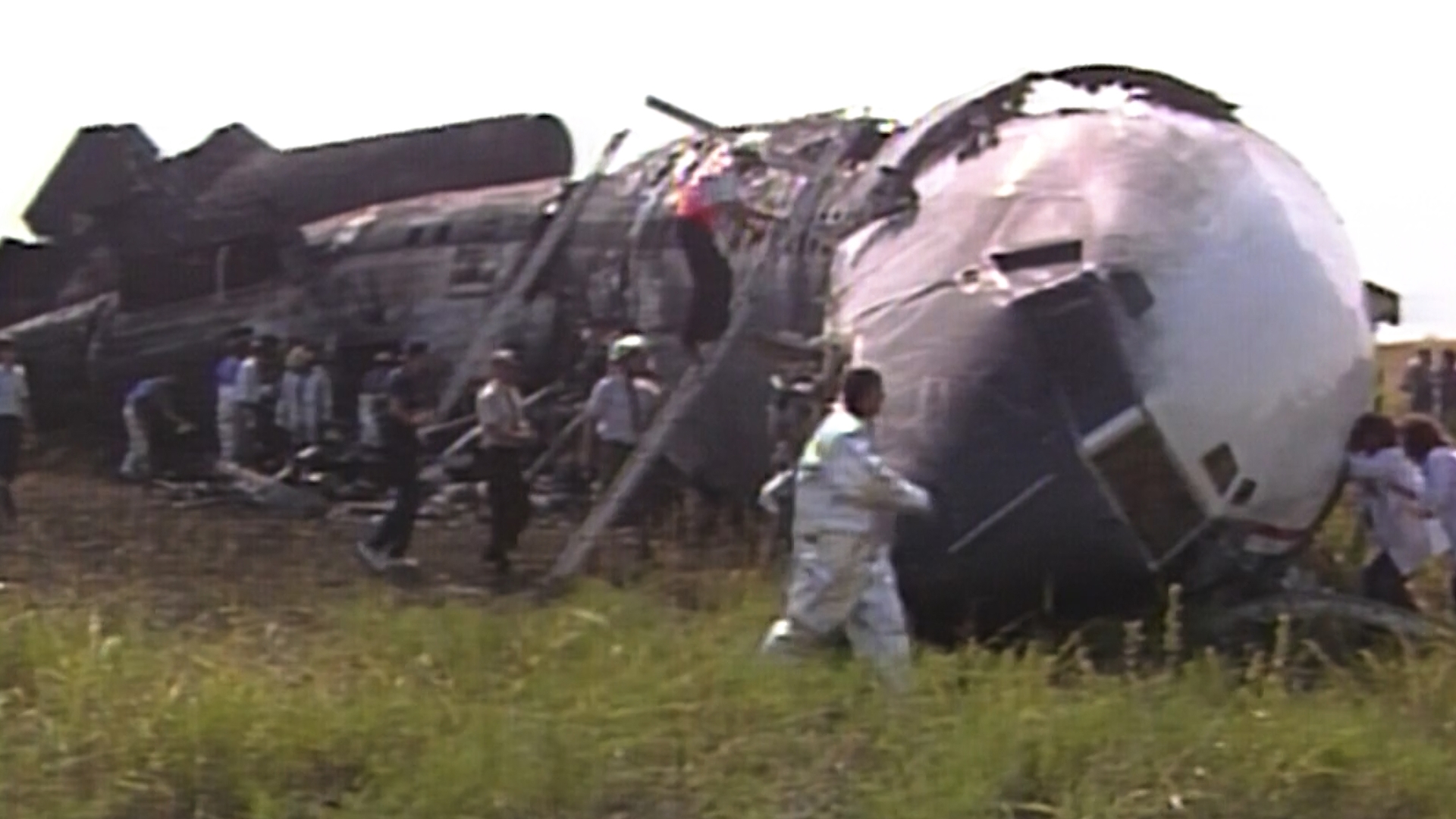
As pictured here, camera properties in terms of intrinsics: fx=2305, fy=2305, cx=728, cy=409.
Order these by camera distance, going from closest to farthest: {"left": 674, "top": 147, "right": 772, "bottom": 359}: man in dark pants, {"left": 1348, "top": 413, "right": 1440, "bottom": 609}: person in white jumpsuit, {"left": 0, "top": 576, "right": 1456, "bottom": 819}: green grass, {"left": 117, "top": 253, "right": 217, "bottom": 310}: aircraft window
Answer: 1. {"left": 0, "top": 576, "right": 1456, "bottom": 819}: green grass
2. {"left": 1348, "top": 413, "right": 1440, "bottom": 609}: person in white jumpsuit
3. {"left": 674, "top": 147, "right": 772, "bottom": 359}: man in dark pants
4. {"left": 117, "top": 253, "right": 217, "bottom": 310}: aircraft window

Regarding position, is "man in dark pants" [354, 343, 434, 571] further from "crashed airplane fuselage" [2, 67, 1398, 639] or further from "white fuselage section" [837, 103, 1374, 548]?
"white fuselage section" [837, 103, 1374, 548]

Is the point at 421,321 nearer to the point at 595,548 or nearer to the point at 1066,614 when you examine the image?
the point at 595,548

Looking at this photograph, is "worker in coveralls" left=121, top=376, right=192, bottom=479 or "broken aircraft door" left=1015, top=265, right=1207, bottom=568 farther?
"worker in coveralls" left=121, top=376, right=192, bottom=479

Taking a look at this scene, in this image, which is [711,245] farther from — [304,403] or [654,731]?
[654,731]

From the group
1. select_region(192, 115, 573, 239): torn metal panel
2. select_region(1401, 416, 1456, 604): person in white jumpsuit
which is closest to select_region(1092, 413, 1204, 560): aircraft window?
select_region(1401, 416, 1456, 604): person in white jumpsuit

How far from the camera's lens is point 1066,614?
8734 mm

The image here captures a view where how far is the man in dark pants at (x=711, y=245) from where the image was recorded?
12367mm

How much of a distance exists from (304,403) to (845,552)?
8526 mm

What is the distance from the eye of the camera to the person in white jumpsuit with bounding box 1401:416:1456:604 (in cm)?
→ 925

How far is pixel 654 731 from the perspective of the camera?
20.5ft

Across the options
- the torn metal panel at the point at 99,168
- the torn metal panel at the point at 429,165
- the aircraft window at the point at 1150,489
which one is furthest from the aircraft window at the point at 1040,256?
the torn metal panel at the point at 99,168

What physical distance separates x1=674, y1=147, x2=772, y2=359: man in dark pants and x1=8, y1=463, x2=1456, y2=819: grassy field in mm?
4180

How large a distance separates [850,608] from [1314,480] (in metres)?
2.69

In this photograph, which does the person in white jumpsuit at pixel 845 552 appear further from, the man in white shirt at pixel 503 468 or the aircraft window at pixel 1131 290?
the man in white shirt at pixel 503 468
